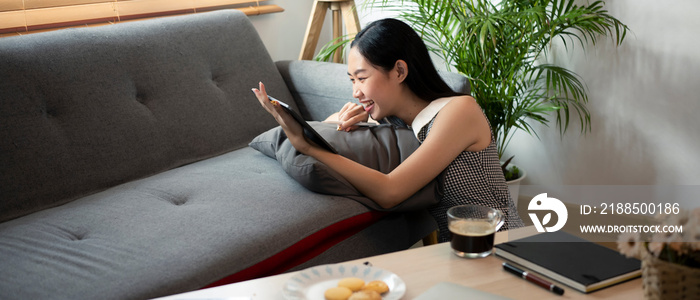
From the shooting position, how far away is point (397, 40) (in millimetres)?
1735

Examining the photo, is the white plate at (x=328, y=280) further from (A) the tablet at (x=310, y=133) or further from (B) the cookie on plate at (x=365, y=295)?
(A) the tablet at (x=310, y=133)

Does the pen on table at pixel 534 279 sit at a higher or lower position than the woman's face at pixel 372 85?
lower

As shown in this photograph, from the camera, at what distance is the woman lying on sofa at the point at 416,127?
1.60 meters

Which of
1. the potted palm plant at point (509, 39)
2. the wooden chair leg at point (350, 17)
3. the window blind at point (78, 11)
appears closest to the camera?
the window blind at point (78, 11)

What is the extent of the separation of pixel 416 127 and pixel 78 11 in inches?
49.4

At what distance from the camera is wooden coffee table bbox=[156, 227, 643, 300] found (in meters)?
1.04

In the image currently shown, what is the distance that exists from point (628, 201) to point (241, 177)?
167 centimetres

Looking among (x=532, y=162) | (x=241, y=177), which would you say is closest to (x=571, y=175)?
(x=532, y=162)

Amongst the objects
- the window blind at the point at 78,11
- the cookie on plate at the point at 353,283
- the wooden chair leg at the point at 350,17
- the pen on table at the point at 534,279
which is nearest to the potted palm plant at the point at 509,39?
the wooden chair leg at the point at 350,17

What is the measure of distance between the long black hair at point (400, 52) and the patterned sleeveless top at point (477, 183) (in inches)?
4.4

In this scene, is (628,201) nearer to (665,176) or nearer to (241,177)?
(665,176)

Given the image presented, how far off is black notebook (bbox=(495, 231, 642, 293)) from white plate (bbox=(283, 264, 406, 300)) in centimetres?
23

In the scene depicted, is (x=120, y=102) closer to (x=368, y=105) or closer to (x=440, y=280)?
(x=368, y=105)

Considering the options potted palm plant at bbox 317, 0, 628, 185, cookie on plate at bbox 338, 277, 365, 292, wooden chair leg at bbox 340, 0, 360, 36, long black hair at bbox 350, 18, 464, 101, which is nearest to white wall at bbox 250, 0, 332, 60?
wooden chair leg at bbox 340, 0, 360, 36
